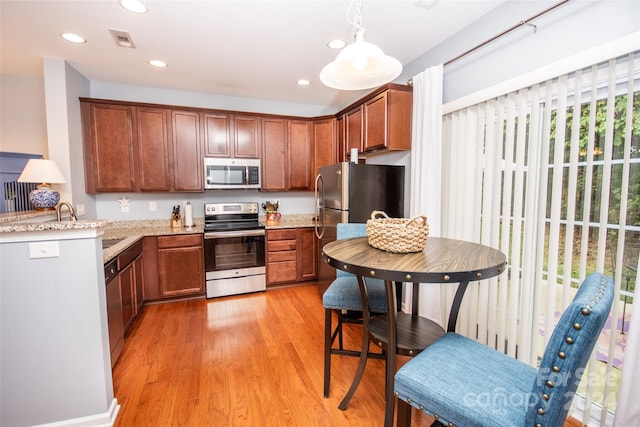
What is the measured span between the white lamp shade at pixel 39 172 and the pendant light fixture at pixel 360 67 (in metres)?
2.46

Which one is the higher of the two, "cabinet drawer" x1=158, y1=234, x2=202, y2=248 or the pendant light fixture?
the pendant light fixture

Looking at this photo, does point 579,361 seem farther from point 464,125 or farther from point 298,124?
point 298,124

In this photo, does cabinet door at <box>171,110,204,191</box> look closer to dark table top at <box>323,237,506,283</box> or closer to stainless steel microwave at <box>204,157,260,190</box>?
stainless steel microwave at <box>204,157,260,190</box>

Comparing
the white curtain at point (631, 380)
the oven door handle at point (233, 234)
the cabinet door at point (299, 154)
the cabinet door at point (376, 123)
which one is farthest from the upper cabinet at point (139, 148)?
the white curtain at point (631, 380)

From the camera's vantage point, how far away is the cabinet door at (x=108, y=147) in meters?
3.20

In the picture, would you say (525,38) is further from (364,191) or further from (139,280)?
(139,280)

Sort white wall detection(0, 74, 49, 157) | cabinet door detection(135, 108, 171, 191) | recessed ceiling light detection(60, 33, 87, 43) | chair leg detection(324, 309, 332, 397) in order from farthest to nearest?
cabinet door detection(135, 108, 171, 191) → white wall detection(0, 74, 49, 157) → recessed ceiling light detection(60, 33, 87, 43) → chair leg detection(324, 309, 332, 397)

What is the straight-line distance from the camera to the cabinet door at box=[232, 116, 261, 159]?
3754 millimetres

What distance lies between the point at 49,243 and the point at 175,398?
3.89ft

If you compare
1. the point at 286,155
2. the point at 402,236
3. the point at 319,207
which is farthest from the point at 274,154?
the point at 402,236

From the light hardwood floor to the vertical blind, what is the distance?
35.5 inches

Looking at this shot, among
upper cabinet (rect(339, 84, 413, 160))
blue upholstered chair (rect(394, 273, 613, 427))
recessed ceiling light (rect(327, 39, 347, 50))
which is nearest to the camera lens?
blue upholstered chair (rect(394, 273, 613, 427))

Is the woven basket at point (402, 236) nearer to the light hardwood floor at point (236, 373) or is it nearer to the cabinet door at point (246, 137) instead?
the light hardwood floor at point (236, 373)

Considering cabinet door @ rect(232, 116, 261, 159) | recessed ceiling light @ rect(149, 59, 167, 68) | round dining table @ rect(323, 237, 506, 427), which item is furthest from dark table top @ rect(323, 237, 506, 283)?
recessed ceiling light @ rect(149, 59, 167, 68)
